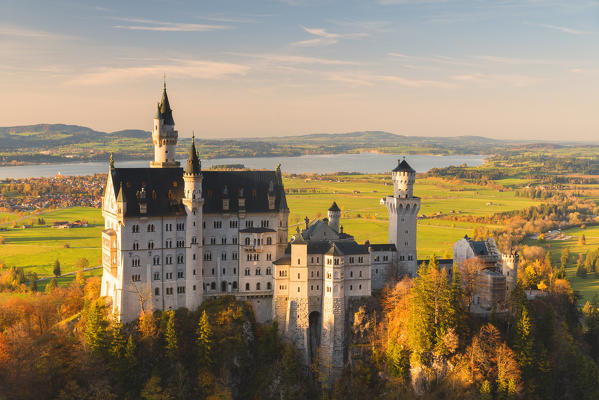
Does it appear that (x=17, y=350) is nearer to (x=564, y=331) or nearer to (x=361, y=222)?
(x=564, y=331)

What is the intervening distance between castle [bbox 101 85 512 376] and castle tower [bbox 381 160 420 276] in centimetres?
475

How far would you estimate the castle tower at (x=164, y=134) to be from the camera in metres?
74.1

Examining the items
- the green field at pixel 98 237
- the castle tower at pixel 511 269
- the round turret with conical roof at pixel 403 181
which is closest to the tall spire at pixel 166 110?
the round turret with conical roof at pixel 403 181

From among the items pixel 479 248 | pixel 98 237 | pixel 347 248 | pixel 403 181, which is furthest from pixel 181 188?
pixel 98 237

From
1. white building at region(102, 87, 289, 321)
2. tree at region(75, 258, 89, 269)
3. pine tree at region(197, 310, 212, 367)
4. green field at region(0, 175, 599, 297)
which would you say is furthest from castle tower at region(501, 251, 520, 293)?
tree at region(75, 258, 89, 269)

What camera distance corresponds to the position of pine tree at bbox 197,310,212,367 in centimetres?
6388

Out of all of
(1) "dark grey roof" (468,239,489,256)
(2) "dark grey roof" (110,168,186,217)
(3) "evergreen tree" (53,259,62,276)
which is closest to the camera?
(2) "dark grey roof" (110,168,186,217)

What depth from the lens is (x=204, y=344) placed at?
63969 mm

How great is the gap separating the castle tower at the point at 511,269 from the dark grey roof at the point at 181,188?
27.4 m

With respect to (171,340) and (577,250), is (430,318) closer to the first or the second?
(171,340)

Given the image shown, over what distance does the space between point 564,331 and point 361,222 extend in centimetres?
10446

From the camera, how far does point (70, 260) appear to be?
12519cm

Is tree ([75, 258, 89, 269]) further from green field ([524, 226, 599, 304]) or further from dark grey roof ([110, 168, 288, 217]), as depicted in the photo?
green field ([524, 226, 599, 304])

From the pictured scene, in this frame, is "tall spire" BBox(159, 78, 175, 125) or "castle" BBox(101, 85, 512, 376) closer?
"castle" BBox(101, 85, 512, 376)
